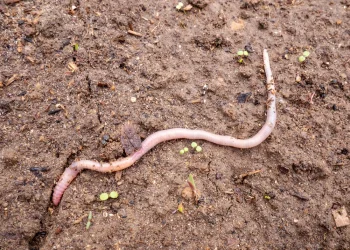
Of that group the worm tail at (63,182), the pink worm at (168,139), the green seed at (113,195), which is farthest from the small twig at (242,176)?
the worm tail at (63,182)

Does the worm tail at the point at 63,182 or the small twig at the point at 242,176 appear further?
the small twig at the point at 242,176

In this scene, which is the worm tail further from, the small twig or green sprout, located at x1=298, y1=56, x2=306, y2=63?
green sprout, located at x1=298, y1=56, x2=306, y2=63

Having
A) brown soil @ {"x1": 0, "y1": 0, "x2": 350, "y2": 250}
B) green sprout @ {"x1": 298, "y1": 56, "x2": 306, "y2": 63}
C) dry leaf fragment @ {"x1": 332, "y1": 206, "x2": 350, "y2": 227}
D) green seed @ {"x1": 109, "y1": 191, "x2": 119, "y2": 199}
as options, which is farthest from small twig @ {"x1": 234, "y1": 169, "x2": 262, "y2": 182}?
green sprout @ {"x1": 298, "y1": 56, "x2": 306, "y2": 63}

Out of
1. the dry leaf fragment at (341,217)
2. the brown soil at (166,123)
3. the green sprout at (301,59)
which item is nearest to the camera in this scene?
the brown soil at (166,123)

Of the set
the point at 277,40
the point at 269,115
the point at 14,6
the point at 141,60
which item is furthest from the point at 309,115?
the point at 14,6

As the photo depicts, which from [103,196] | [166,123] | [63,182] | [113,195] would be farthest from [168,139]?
[63,182]

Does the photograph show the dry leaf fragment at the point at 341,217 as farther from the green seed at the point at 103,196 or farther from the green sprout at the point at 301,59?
the green seed at the point at 103,196

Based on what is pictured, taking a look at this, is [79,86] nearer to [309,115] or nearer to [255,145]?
[255,145]

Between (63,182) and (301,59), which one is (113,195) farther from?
(301,59)
